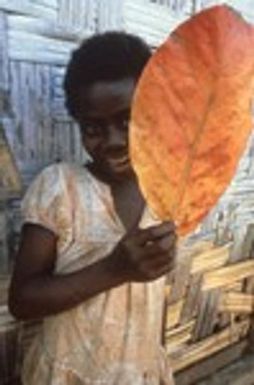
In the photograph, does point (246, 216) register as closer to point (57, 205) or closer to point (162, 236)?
point (57, 205)

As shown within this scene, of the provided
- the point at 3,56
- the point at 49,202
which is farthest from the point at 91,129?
the point at 3,56

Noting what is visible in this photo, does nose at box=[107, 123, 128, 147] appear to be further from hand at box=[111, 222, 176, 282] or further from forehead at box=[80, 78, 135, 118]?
hand at box=[111, 222, 176, 282]

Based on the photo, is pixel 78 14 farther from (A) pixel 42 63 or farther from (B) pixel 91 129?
(B) pixel 91 129

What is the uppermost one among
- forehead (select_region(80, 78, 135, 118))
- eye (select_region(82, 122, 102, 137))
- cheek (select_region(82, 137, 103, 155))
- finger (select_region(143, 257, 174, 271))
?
forehead (select_region(80, 78, 135, 118))

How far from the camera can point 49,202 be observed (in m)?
1.04

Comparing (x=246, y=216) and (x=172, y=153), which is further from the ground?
(x=172, y=153)

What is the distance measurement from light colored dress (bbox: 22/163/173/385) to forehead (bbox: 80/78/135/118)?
0.13 m

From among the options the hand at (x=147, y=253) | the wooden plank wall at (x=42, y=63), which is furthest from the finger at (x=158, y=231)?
the wooden plank wall at (x=42, y=63)

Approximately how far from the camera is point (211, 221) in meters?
1.83

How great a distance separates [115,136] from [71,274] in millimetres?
217

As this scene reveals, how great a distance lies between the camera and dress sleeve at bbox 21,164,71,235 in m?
1.04

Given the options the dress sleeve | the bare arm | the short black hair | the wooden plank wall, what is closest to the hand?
the bare arm

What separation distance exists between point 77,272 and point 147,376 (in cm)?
30

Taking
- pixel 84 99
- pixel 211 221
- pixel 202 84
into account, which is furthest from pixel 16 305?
pixel 211 221
